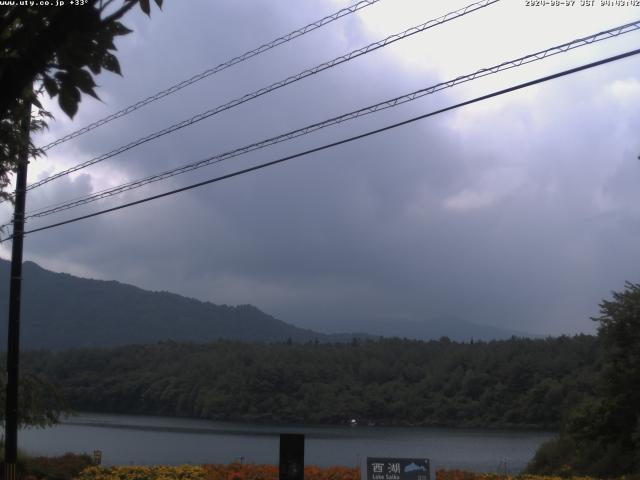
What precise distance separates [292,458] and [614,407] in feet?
38.3

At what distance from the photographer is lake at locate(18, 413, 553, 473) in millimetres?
24938

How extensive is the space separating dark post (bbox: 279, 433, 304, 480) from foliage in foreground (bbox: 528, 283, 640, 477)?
414 inches

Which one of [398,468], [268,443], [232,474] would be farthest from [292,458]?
[268,443]

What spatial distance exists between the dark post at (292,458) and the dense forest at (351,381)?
79.0ft

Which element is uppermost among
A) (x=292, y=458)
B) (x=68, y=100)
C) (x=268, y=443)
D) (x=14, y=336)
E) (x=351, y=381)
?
(x=68, y=100)

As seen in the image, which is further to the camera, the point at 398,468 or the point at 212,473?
the point at 212,473

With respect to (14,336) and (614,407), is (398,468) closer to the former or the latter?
(14,336)

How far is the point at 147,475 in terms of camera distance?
14883 millimetres

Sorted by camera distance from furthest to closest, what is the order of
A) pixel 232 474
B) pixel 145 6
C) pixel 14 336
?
pixel 14 336, pixel 232 474, pixel 145 6

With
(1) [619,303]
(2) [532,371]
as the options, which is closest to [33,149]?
(1) [619,303]

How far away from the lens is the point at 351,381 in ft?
152

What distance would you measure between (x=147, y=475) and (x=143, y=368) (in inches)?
1668

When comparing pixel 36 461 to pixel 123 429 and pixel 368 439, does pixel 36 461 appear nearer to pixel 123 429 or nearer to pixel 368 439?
pixel 368 439

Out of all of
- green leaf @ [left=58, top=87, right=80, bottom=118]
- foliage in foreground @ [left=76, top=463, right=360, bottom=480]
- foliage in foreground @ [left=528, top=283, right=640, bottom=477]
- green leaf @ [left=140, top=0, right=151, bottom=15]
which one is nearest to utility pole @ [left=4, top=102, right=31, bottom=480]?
foliage in foreground @ [left=76, top=463, right=360, bottom=480]
